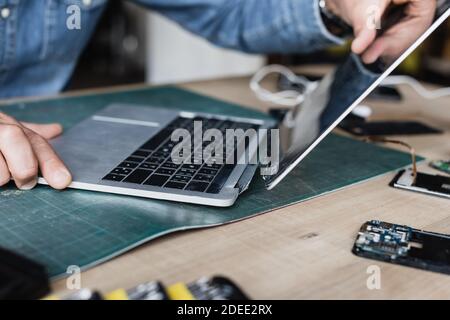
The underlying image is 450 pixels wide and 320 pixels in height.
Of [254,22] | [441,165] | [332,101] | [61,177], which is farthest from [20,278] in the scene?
[254,22]

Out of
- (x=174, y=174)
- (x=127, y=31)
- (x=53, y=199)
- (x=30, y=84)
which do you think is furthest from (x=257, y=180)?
(x=127, y=31)

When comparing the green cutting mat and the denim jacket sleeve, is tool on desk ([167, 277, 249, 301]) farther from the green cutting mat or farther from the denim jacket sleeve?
the denim jacket sleeve

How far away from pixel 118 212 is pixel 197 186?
93 millimetres

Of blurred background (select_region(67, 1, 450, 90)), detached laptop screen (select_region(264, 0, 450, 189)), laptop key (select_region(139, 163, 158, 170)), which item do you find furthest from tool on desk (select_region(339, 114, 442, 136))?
blurred background (select_region(67, 1, 450, 90))

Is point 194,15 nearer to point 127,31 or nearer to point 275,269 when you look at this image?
point 275,269

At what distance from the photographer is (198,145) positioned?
0.71 meters

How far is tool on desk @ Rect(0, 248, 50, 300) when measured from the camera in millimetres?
379

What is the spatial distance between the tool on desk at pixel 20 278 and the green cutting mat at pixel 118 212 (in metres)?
0.03

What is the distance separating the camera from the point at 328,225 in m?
0.55

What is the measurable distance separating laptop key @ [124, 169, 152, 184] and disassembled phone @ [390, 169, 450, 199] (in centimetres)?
32

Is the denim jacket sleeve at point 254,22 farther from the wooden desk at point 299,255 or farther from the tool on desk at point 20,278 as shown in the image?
the tool on desk at point 20,278

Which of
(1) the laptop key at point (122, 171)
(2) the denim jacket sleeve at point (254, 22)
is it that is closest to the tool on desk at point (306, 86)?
(2) the denim jacket sleeve at point (254, 22)

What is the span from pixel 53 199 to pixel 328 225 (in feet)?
0.99

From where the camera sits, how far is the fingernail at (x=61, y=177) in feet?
1.89
